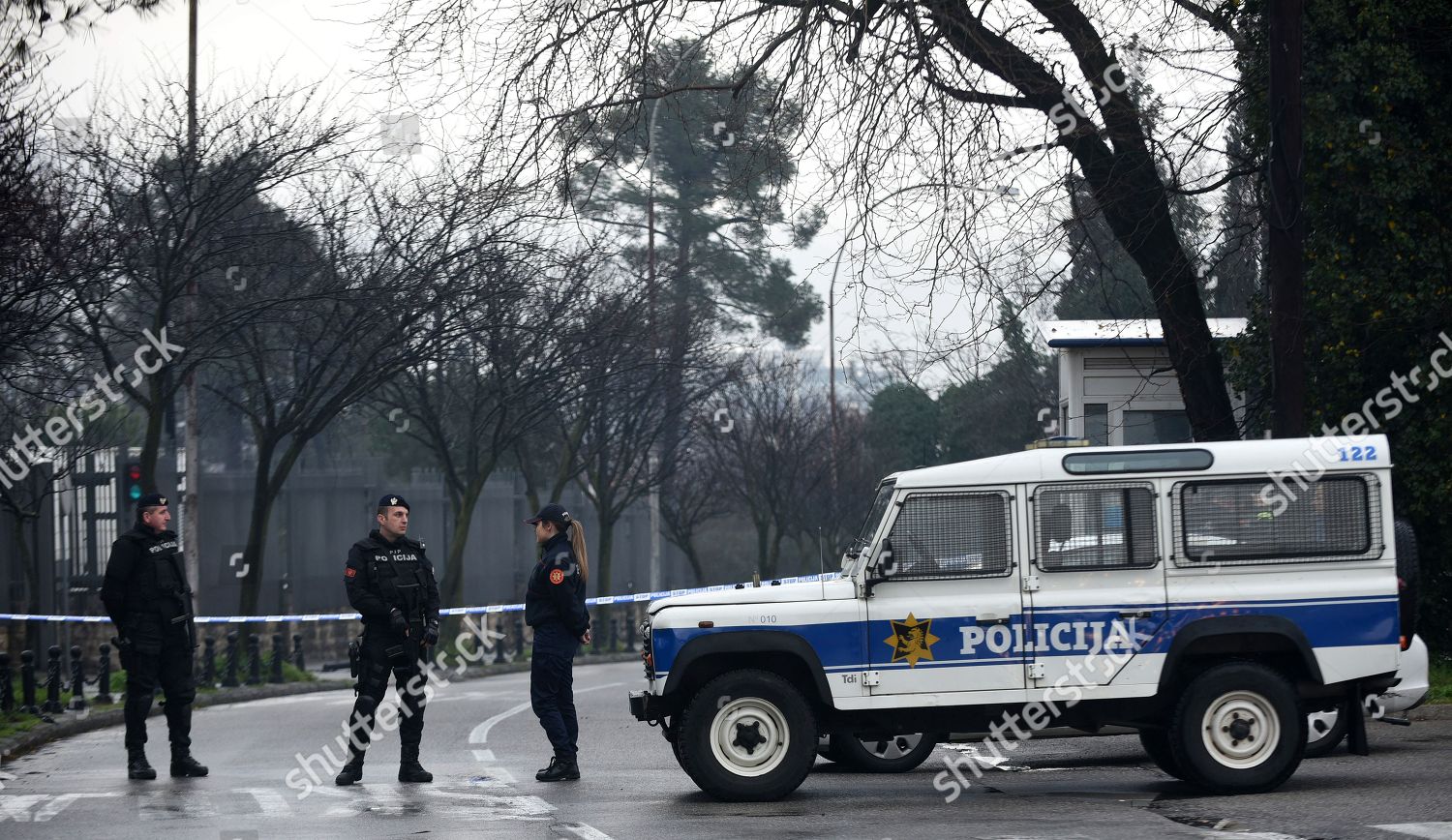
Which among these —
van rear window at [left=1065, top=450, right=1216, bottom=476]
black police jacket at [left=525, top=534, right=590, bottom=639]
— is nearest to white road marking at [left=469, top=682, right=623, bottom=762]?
black police jacket at [left=525, top=534, right=590, bottom=639]

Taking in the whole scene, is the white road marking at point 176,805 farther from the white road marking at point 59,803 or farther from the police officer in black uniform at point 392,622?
the police officer in black uniform at point 392,622

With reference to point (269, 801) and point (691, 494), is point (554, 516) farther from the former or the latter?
point (691, 494)

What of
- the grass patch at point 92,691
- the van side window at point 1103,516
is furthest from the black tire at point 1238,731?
the grass patch at point 92,691

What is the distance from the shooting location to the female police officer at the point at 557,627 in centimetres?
1186

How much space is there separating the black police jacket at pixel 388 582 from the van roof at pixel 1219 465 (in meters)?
3.65

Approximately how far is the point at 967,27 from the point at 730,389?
34.9 metres

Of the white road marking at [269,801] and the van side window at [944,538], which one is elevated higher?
the van side window at [944,538]

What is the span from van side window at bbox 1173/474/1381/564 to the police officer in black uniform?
5.11m

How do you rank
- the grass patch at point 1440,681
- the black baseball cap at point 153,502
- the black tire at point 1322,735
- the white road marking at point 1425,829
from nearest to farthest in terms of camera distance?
1. the white road marking at point 1425,829
2. the black tire at point 1322,735
3. the black baseball cap at point 153,502
4. the grass patch at point 1440,681

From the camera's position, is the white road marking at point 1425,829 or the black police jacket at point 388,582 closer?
the white road marking at point 1425,829

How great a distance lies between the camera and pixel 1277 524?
10359mm

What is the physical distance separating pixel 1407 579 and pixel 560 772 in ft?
19.0

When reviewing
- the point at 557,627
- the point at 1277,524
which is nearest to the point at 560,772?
the point at 557,627

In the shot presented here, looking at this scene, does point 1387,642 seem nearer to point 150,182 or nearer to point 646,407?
point 150,182
